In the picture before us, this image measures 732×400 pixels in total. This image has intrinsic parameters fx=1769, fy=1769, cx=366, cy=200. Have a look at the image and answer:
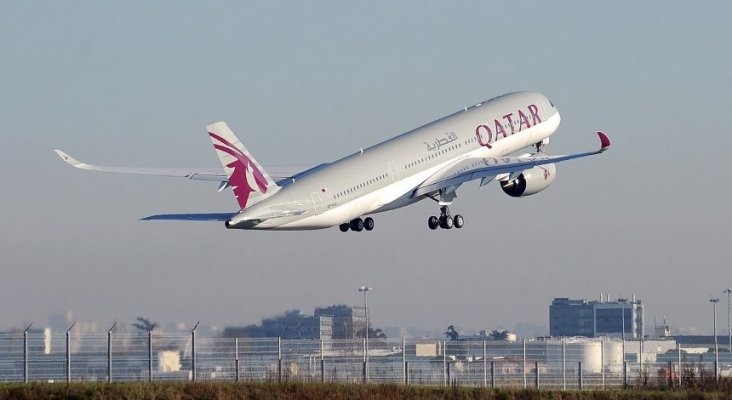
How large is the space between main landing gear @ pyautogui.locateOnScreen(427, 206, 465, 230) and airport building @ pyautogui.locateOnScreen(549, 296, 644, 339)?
83.7 metres

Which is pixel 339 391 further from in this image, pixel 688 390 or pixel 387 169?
pixel 387 169

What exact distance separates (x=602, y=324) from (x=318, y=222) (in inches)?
3885

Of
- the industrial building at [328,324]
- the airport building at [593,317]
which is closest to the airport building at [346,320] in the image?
the industrial building at [328,324]

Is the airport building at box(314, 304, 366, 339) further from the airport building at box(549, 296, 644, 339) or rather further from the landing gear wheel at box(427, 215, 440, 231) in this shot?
the airport building at box(549, 296, 644, 339)

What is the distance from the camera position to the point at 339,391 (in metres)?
55.5

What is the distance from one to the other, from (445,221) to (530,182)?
228 inches

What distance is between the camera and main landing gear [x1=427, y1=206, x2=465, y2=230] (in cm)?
8712

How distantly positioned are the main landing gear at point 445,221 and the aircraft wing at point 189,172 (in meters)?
6.89

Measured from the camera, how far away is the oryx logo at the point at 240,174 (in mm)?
74312

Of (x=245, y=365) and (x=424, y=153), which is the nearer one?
(x=245, y=365)

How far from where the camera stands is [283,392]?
5509cm

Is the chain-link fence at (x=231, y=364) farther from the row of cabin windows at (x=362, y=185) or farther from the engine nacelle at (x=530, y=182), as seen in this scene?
the engine nacelle at (x=530, y=182)

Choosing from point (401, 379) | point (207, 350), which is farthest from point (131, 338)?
point (401, 379)

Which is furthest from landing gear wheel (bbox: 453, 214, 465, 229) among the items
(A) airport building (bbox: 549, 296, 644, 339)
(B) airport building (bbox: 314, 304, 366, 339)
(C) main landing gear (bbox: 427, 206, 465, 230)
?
(A) airport building (bbox: 549, 296, 644, 339)
